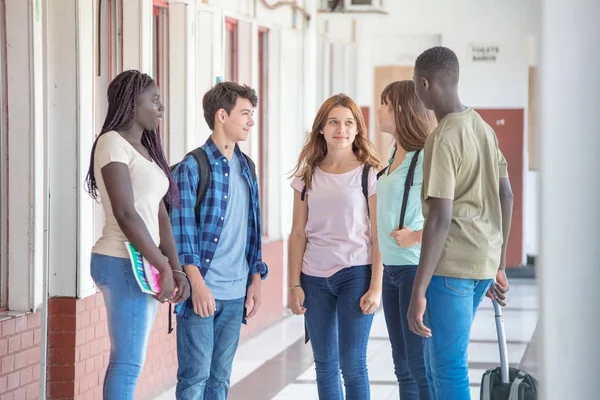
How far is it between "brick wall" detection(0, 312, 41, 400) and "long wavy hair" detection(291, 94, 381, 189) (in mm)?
1390

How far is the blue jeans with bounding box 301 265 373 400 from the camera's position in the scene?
3.63m

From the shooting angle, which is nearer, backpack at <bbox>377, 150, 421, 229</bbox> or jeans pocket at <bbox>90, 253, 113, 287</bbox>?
jeans pocket at <bbox>90, 253, 113, 287</bbox>

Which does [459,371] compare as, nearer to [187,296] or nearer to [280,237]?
[187,296]

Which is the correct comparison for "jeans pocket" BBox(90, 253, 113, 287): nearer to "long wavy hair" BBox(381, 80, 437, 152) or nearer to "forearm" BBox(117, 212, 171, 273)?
"forearm" BBox(117, 212, 171, 273)

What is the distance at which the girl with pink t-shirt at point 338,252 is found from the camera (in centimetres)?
364

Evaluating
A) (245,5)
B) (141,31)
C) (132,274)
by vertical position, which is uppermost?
(245,5)

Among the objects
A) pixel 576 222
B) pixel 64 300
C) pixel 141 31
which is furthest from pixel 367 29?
pixel 576 222

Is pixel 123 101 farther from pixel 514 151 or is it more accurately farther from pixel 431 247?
pixel 514 151

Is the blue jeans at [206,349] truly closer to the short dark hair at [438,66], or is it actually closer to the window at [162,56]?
the short dark hair at [438,66]

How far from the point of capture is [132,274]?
10.4 ft

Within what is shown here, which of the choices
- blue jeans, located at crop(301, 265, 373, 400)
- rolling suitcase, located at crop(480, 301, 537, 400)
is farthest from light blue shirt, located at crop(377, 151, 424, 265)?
rolling suitcase, located at crop(480, 301, 537, 400)

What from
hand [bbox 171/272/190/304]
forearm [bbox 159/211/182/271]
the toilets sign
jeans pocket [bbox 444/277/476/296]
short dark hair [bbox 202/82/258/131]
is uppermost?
the toilets sign

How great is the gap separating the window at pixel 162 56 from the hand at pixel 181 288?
266cm

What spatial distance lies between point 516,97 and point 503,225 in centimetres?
979
